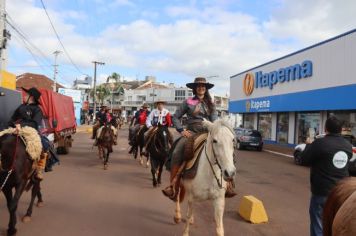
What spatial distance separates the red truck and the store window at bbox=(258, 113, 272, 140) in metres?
22.2

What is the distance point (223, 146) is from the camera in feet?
18.0

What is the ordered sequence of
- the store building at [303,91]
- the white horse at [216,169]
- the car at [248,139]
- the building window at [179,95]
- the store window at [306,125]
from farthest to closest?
1. the building window at [179,95]
2. the store window at [306,125]
3. the car at [248,139]
4. the store building at [303,91]
5. the white horse at [216,169]

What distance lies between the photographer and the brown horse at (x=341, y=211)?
2.95 metres

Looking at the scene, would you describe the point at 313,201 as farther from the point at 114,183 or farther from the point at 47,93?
the point at 47,93

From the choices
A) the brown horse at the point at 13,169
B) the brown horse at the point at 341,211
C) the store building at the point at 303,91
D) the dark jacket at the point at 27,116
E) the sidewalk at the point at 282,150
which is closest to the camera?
the brown horse at the point at 341,211

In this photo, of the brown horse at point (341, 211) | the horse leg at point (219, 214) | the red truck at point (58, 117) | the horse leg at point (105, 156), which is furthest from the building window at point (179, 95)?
the brown horse at point (341, 211)

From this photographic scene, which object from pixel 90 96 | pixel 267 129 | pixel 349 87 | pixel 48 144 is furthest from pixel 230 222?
pixel 90 96

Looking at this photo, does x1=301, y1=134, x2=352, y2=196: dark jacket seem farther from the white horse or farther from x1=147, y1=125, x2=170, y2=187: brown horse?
x1=147, y1=125, x2=170, y2=187: brown horse

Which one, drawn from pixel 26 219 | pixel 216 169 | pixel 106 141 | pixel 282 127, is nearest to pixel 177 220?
pixel 216 169

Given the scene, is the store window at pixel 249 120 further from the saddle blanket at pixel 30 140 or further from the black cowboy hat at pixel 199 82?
the saddle blanket at pixel 30 140

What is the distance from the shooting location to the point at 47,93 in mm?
16109

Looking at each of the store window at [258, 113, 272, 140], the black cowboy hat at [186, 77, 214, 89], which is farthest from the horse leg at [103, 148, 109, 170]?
the store window at [258, 113, 272, 140]

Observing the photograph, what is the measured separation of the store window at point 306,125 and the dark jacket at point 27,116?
78.8ft

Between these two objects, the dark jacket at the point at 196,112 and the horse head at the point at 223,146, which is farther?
the dark jacket at the point at 196,112
